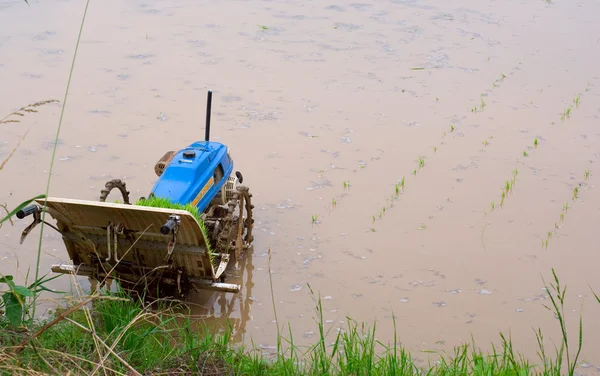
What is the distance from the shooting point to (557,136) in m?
7.41

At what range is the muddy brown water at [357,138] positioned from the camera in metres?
5.04

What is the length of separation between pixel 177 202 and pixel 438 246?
2.13m

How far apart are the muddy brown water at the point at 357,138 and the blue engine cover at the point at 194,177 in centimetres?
68

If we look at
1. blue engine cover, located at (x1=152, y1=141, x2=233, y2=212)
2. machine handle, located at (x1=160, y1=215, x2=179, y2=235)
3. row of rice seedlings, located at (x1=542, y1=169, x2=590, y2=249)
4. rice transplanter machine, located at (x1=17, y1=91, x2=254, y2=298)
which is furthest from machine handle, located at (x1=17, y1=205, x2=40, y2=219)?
row of rice seedlings, located at (x1=542, y1=169, x2=590, y2=249)

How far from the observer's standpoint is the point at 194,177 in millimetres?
4617

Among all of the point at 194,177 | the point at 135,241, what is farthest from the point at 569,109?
the point at 135,241

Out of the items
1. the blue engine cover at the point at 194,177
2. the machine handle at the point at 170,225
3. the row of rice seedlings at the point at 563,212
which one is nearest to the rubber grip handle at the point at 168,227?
the machine handle at the point at 170,225

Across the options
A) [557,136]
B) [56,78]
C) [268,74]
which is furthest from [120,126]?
[557,136]

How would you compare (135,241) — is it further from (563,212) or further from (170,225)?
(563,212)

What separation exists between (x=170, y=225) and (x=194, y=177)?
934 millimetres

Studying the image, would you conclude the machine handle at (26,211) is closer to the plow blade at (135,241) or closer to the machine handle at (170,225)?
the plow blade at (135,241)

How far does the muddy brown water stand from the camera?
5.04 meters

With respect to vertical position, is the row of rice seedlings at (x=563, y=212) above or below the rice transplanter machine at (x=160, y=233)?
below

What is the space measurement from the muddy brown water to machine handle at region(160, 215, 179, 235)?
113 centimetres
